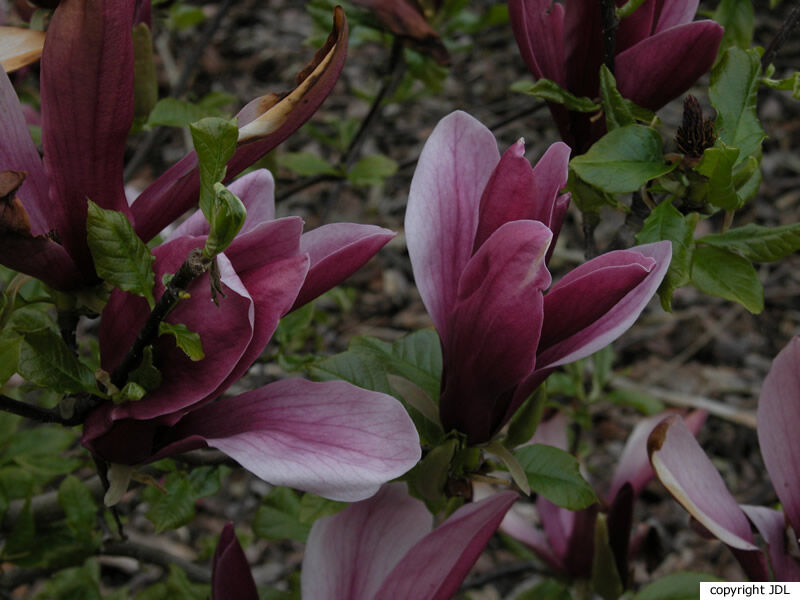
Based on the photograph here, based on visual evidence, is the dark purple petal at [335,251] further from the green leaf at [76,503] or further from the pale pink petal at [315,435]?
the green leaf at [76,503]

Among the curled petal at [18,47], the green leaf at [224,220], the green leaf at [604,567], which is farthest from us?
the green leaf at [604,567]

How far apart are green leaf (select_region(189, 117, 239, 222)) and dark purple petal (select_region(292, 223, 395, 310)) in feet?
0.31

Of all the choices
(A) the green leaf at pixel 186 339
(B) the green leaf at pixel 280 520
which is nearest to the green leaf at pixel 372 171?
(B) the green leaf at pixel 280 520

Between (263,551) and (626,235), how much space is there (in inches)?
60.4

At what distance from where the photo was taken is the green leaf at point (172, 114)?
3.34 feet

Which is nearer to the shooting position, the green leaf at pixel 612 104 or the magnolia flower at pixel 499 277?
the magnolia flower at pixel 499 277

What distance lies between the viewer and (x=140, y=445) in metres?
0.63

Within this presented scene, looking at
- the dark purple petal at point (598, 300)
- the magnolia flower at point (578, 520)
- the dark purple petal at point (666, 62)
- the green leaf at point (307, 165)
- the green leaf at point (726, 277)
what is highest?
the dark purple petal at point (666, 62)

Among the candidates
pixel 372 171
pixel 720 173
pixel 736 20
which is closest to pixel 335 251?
pixel 720 173

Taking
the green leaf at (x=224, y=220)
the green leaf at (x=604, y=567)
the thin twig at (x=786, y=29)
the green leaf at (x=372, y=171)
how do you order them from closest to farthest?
the green leaf at (x=224, y=220) → the thin twig at (x=786, y=29) → the green leaf at (x=604, y=567) → the green leaf at (x=372, y=171)

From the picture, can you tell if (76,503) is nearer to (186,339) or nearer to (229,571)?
(229,571)

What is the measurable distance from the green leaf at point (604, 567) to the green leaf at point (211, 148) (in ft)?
2.11

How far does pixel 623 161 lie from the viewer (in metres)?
0.73

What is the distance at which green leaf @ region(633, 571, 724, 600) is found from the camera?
0.93 metres
